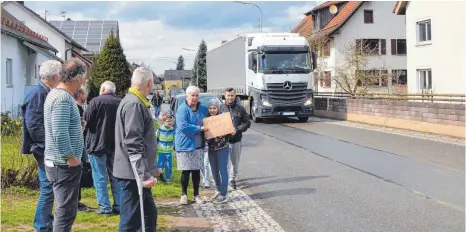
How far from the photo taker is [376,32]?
43.4 m

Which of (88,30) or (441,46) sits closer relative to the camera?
(441,46)

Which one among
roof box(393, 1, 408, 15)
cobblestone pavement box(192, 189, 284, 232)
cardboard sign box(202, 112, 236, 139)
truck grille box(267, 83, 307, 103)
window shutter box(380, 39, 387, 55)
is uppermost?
roof box(393, 1, 408, 15)

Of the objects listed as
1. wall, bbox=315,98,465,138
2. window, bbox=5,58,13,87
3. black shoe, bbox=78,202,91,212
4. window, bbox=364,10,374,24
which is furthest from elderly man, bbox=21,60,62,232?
window, bbox=364,10,374,24

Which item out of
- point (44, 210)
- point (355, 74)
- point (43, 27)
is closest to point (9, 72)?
point (44, 210)

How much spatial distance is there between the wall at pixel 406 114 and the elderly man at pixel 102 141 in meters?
12.2

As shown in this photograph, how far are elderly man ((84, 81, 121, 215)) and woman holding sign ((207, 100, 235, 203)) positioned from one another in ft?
5.13

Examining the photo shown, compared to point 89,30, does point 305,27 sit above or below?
below

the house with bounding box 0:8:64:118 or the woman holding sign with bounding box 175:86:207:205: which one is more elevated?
the house with bounding box 0:8:64:118

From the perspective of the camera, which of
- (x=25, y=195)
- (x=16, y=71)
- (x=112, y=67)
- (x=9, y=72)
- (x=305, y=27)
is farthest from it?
(x=305, y=27)

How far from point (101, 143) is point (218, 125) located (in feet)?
5.66

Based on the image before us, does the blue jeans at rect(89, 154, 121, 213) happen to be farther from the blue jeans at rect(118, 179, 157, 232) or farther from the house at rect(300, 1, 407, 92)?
the house at rect(300, 1, 407, 92)

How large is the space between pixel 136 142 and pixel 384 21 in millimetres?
41703

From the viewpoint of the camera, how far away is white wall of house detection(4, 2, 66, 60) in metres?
40.6

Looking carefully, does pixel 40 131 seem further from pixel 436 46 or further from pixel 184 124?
pixel 436 46
